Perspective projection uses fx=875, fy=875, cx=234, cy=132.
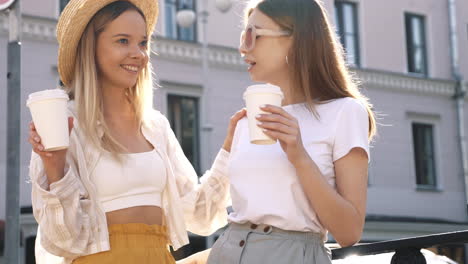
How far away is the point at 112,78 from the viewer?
11.0 ft

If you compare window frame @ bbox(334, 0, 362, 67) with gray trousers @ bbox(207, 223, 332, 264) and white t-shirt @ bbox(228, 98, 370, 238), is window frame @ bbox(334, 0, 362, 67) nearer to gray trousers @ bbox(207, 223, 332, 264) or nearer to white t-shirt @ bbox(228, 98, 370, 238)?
white t-shirt @ bbox(228, 98, 370, 238)

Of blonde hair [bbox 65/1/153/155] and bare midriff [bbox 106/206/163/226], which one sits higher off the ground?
blonde hair [bbox 65/1/153/155]

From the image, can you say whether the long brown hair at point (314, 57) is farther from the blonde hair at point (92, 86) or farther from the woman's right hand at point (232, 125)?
the blonde hair at point (92, 86)

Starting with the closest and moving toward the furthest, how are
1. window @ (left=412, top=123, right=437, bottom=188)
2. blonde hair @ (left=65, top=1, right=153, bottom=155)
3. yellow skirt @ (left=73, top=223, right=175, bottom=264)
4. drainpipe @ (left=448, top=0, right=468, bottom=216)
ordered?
1. yellow skirt @ (left=73, top=223, right=175, bottom=264)
2. blonde hair @ (left=65, top=1, right=153, bottom=155)
3. window @ (left=412, top=123, right=437, bottom=188)
4. drainpipe @ (left=448, top=0, right=468, bottom=216)

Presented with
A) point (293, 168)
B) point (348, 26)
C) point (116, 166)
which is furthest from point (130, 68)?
point (348, 26)

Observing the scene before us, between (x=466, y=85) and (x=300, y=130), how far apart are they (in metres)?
20.3

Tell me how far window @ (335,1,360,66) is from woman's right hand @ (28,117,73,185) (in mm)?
17698

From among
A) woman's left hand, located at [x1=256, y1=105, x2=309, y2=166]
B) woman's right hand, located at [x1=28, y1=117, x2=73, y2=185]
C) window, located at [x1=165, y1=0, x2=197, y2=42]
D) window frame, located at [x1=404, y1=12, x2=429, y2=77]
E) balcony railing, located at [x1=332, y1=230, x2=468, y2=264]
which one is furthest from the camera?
window frame, located at [x1=404, y1=12, x2=429, y2=77]

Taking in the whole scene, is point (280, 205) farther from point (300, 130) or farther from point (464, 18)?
point (464, 18)

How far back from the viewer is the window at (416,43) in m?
21.8

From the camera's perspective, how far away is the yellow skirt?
3133 millimetres

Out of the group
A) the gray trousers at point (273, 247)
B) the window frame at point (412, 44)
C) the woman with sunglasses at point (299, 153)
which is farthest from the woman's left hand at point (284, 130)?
the window frame at point (412, 44)

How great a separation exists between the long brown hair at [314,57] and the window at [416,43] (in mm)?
19142

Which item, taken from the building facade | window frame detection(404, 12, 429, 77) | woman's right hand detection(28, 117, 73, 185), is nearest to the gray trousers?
woman's right hand detection(28, 117, 73, 185)
